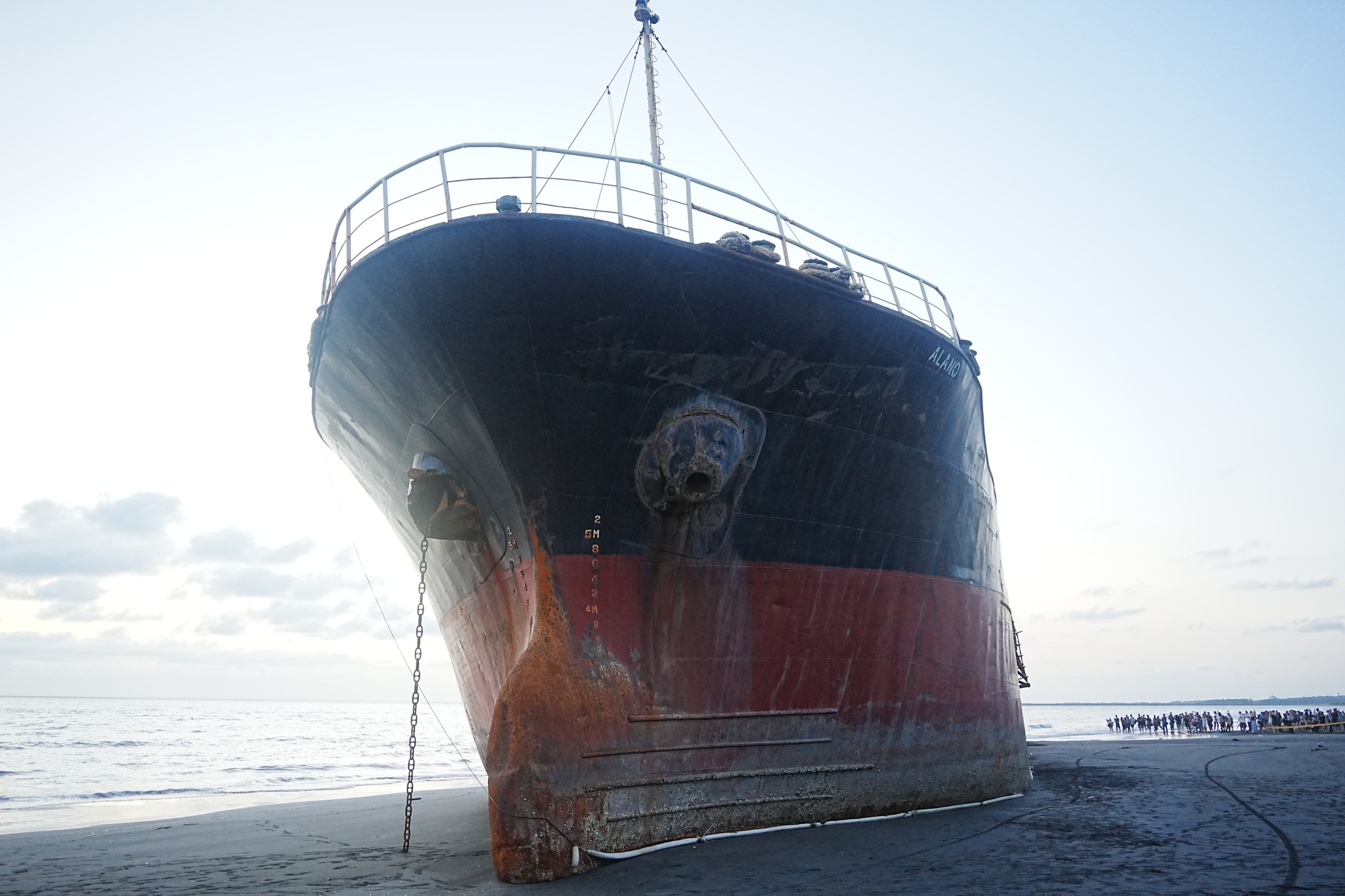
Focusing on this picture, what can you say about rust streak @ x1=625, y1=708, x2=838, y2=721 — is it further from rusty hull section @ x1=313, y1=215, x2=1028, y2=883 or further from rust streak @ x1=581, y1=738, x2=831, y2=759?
rust streak @ x1=581, y1=738, x2=831, y2=759

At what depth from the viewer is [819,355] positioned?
8.20 meters

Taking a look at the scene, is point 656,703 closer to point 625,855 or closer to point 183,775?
point 625,855

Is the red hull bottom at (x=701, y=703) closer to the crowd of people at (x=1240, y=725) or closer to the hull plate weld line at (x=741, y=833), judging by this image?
the hull plate weld line at (x=741, y=833)

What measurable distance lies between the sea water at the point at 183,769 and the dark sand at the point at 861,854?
220 centimetres

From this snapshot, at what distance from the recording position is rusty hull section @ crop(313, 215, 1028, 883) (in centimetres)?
684

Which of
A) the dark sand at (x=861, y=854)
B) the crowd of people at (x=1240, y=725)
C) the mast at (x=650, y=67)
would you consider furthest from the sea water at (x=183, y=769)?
the crowd of people at (x=1240, y=725)

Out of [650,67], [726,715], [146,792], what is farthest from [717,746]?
[146,792]

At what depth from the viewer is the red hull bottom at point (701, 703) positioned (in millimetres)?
6484

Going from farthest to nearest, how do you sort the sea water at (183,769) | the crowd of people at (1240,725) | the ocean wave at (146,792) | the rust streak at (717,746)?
the crowd of people at (1240,725), the ocean wave at (146,792), the sea water at (183,769), the rust streak at (717,746)

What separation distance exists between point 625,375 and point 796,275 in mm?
1952

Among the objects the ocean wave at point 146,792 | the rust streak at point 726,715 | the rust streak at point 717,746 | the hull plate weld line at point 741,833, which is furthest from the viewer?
the ocean wave at point 146,792

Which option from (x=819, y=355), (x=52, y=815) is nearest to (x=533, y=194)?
(x=819, y=355)

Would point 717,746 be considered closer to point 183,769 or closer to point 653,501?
point 653,501

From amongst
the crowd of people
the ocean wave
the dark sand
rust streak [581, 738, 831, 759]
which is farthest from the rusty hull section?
the crowd of people
